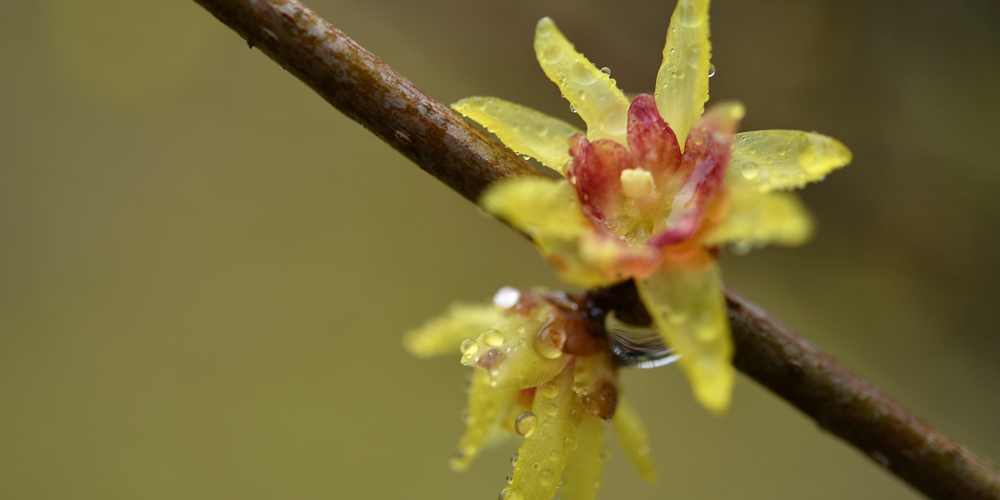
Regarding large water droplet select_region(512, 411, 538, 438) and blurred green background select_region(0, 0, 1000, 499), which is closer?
large water droplet select_region(512, 411, 538, 438)

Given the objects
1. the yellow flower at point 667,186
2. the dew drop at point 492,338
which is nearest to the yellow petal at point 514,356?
the dew drop at point 492,338

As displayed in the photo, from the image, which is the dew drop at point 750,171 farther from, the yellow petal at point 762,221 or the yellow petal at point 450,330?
the yellow petal at point 450,330

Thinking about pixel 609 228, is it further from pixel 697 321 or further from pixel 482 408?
pixel 482 408

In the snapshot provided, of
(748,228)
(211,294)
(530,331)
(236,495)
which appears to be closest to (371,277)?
(211,294)

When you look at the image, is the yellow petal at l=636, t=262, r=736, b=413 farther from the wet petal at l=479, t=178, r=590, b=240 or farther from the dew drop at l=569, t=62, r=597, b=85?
the dew drop at l=569, t=62, r=597, b=85

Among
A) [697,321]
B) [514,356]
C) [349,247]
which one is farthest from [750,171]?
[349,247]

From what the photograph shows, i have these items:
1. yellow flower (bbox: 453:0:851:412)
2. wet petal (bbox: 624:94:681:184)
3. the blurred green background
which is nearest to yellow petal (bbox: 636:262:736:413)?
yellow flower (bbox: 453:0:851:412)
